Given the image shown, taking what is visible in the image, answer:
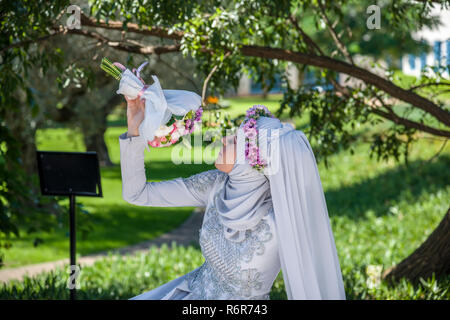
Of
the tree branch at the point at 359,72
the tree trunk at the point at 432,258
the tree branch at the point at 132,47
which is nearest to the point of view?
the tree branch at the point at 359,72

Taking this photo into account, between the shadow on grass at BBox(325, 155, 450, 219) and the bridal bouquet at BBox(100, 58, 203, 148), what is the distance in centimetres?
911

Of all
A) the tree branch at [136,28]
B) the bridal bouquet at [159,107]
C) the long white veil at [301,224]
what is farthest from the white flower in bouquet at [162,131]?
the tree branch at [136,28]

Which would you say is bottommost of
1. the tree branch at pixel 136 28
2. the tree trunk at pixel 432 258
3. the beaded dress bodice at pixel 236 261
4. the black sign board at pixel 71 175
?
the tree trunk at pixel 432 258

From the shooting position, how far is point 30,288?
20.6 feet

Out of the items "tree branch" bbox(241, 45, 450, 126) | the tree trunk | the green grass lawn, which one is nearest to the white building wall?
"tree branch" bbox(241, 45, 450, 126)

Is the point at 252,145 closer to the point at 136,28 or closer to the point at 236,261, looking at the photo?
the point at 236,261

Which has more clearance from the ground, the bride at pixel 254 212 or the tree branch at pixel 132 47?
the tree branch at pixel 132 47

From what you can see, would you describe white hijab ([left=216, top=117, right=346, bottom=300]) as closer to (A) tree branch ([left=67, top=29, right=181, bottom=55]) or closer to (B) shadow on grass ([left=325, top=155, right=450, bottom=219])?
(A) tree branch ([left=67, top=29, right=181, bottom=55])

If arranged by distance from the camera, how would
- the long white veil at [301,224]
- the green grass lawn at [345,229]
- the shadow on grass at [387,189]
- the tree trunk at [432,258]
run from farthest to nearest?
the shadow on grass at [387,189] → the green grass lawn at [345,229] → the tree trunk at [432,258] → the long white veil at [301,224]

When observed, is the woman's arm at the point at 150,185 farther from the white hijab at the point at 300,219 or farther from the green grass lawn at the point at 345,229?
the white hijab at the point at 300,219

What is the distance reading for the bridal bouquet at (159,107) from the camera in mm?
2629

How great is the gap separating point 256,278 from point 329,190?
461 inches

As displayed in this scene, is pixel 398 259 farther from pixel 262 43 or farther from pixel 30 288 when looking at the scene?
pixel 30 288

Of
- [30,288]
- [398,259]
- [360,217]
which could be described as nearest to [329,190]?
[360,217]
